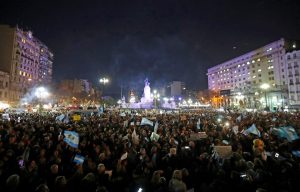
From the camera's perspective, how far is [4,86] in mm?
74250

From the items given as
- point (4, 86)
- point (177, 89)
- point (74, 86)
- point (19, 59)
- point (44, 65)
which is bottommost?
point (4, 86)

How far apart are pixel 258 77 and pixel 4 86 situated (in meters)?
113

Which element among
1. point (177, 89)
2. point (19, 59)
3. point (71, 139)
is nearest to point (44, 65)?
point (19, 59)

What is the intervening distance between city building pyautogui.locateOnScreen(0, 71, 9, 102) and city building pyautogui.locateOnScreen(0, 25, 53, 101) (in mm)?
2447

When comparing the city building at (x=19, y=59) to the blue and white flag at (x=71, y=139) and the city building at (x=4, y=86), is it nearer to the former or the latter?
the city building at (x=4, y=86)

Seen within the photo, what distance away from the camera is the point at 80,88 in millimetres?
154375

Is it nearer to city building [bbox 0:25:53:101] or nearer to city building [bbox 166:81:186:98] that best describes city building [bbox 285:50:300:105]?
city building [bbox 0:25:53:101]

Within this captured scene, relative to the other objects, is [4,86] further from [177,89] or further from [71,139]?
[177,89]

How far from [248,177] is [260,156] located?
2.68 metres

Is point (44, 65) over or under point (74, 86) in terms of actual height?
over

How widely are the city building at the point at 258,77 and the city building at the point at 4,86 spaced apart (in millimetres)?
83266

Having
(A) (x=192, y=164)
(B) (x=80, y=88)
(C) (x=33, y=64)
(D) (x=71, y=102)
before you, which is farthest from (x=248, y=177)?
(B) (x=80, y=88)

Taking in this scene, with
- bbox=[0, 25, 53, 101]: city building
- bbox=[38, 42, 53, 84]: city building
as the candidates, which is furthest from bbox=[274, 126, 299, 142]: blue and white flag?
bbox=[38, 42, 53, 84]: city building

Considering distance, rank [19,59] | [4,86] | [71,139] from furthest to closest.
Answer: [19,59]
[4,86]
[71,139]
